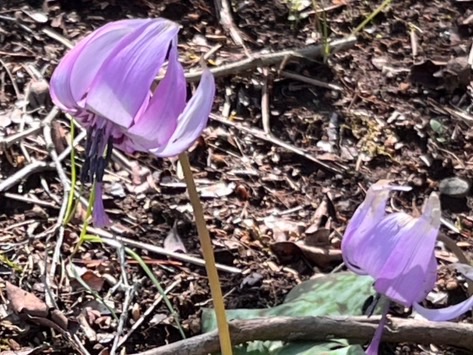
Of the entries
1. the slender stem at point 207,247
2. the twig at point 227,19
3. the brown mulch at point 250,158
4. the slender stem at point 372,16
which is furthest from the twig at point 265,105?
the slender stem at point 207,247

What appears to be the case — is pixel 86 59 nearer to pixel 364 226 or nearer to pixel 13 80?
pixel 364 226

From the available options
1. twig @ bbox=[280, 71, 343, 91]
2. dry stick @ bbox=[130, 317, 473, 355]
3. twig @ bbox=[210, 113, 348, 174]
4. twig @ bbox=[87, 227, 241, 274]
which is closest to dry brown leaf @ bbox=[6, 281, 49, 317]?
twig @ bbox=[87, 227, 241, 274]

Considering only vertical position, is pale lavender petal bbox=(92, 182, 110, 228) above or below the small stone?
above

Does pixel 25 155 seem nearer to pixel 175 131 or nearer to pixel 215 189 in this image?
pixel 215 189

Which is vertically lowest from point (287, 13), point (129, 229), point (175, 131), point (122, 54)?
point (129, 229)

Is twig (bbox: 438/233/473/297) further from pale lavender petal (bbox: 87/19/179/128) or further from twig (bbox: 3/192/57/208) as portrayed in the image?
twig (bbox: 3/192/57/208)

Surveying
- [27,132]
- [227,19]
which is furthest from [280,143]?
[27,132]

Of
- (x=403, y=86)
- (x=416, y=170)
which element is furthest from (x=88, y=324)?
(x=403, y=86)

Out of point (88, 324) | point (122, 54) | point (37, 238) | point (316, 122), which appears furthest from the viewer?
point (316, 122)
